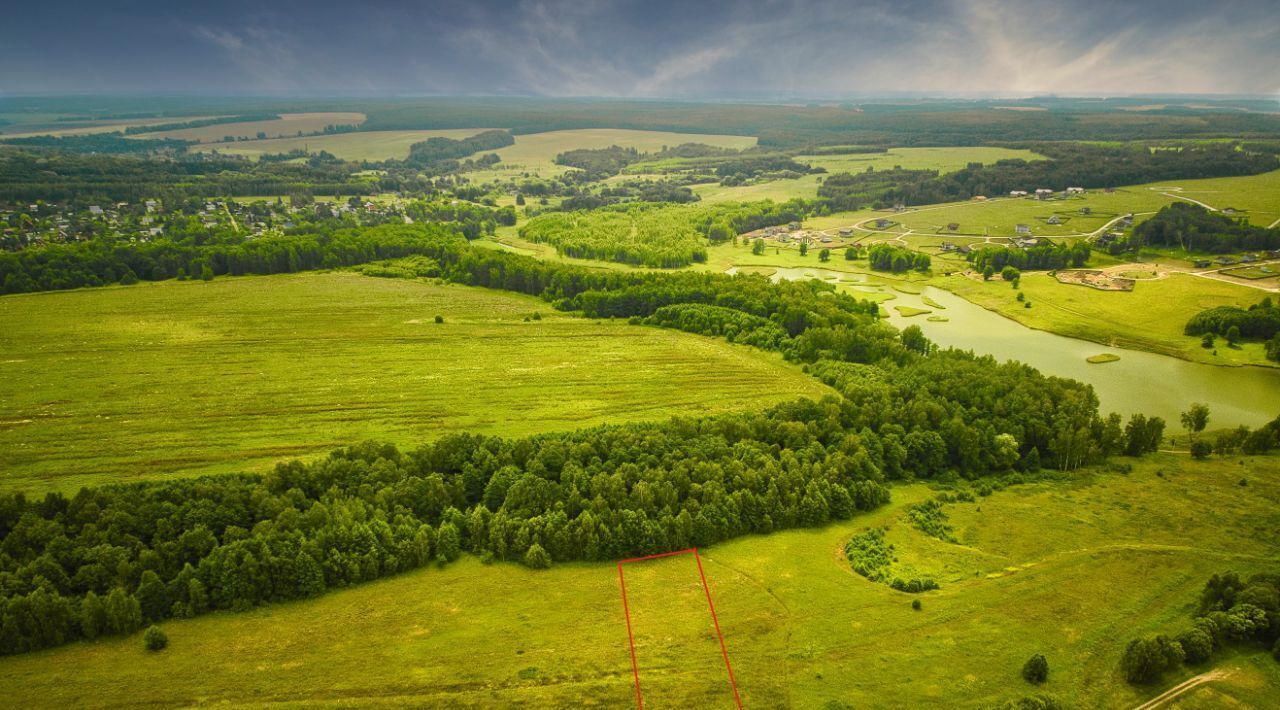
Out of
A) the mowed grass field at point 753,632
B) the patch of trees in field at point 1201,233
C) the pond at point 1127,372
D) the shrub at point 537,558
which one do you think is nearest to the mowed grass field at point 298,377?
the shrub at point 537,558

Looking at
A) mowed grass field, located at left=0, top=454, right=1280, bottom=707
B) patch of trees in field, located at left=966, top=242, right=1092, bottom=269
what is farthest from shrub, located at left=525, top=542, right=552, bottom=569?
patch of trees in field, located at left=966, top=242, right=1092, bottom=269

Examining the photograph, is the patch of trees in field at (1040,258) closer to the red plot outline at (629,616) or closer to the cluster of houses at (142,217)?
the red plot outline at (629,616)

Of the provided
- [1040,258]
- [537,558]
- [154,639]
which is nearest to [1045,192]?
[1040,258]

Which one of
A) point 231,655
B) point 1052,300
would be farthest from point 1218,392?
point 231,655

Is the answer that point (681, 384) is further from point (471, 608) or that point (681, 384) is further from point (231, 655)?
point (231, 655)

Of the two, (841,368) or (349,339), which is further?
(349,339)

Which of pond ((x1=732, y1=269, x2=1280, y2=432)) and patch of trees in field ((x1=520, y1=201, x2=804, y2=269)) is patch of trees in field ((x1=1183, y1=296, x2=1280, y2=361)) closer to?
pond ((x1=732, y1=269, x2=1280, y2=432))
